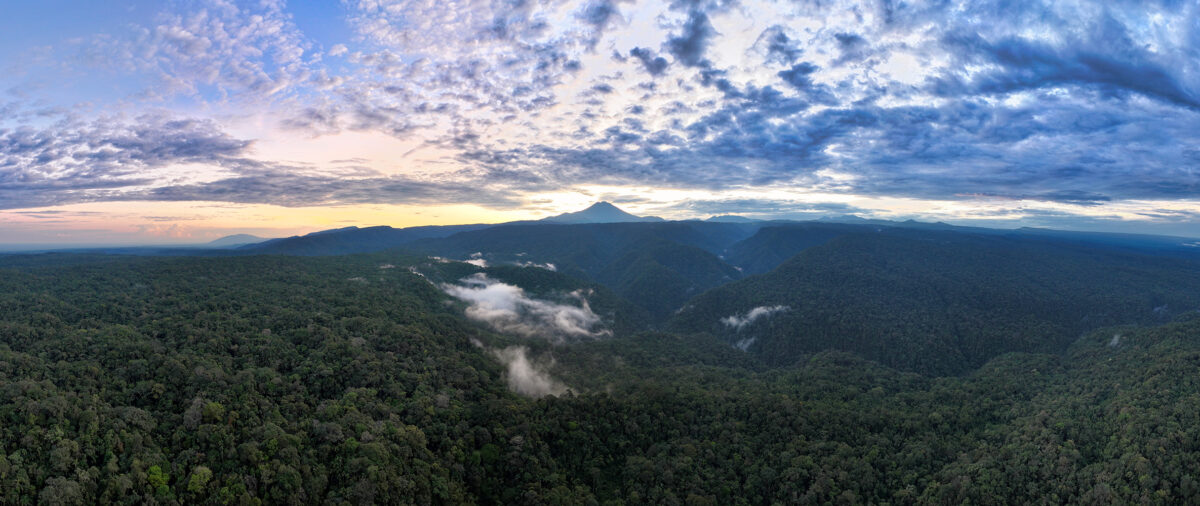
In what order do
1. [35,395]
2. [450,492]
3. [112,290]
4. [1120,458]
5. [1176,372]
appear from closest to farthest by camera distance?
[35,395]
[450,492]
[1120,458]
[1176,372]
[112,290]

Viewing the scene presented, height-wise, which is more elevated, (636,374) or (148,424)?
(148,424)

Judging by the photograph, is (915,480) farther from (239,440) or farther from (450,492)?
(239,440)

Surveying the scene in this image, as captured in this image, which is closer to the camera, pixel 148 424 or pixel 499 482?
pixel 148 424

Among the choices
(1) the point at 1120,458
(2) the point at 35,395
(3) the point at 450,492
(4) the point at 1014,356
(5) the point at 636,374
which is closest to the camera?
(2) the point at 35,395

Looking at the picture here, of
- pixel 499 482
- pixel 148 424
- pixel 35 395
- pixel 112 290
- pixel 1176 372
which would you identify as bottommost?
pixel 499 482

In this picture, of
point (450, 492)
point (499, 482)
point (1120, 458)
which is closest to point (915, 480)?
point (1120, 458)

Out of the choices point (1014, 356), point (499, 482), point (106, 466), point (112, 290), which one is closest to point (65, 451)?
point (106, 466)
